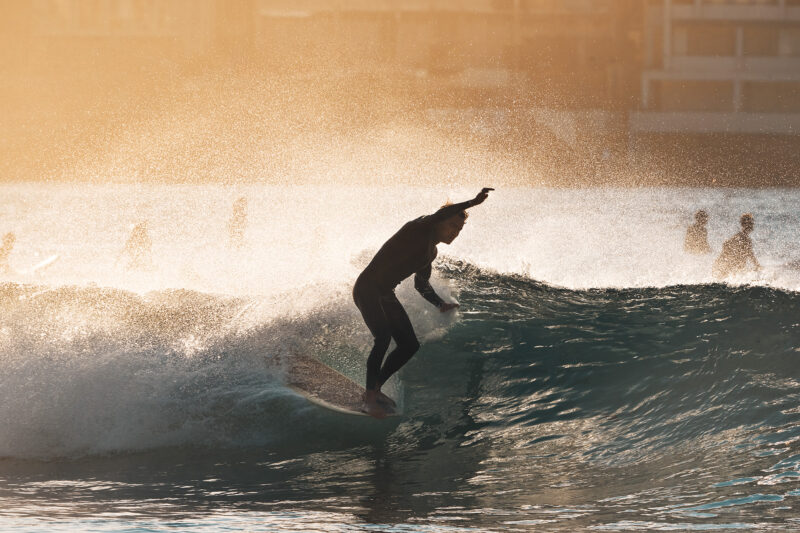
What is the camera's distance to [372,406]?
6.75 metres

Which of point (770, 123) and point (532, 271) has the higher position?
point (770, 123)

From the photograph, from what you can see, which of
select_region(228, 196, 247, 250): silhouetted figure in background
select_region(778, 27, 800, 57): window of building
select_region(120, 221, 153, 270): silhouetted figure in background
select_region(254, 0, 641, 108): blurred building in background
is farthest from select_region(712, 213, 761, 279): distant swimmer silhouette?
select_region(254, 0, 641, 108): blurred building in background

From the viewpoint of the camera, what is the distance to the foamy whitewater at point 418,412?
5168 mm

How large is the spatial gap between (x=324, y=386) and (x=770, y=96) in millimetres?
Result: 74429

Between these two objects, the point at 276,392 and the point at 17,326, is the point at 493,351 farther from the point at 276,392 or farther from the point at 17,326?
the point at 17,326

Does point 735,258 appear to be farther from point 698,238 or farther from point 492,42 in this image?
point 492,42

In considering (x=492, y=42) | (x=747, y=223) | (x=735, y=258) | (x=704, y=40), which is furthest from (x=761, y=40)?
(x=735, y=258)

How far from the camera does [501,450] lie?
6.34 metres

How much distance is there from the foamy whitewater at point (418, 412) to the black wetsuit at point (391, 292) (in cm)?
50

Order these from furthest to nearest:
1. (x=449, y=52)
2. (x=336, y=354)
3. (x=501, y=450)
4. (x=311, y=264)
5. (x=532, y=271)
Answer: (x=449, y=52)
(x=532, y=271)
(x=311, y=264)
(x=336, y=354)
(x=501, y=450)

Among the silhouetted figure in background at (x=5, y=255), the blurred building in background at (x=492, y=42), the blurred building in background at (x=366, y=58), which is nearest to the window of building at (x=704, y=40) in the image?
the blurred building in background at (x=366, y=58)

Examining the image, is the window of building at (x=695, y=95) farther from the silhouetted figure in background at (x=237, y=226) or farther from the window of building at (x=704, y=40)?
the silhouetted figure in background at (x=237, y=226)

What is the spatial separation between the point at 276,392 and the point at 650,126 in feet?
230

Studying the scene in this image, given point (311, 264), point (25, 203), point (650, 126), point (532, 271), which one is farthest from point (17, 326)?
point (650, 126)
